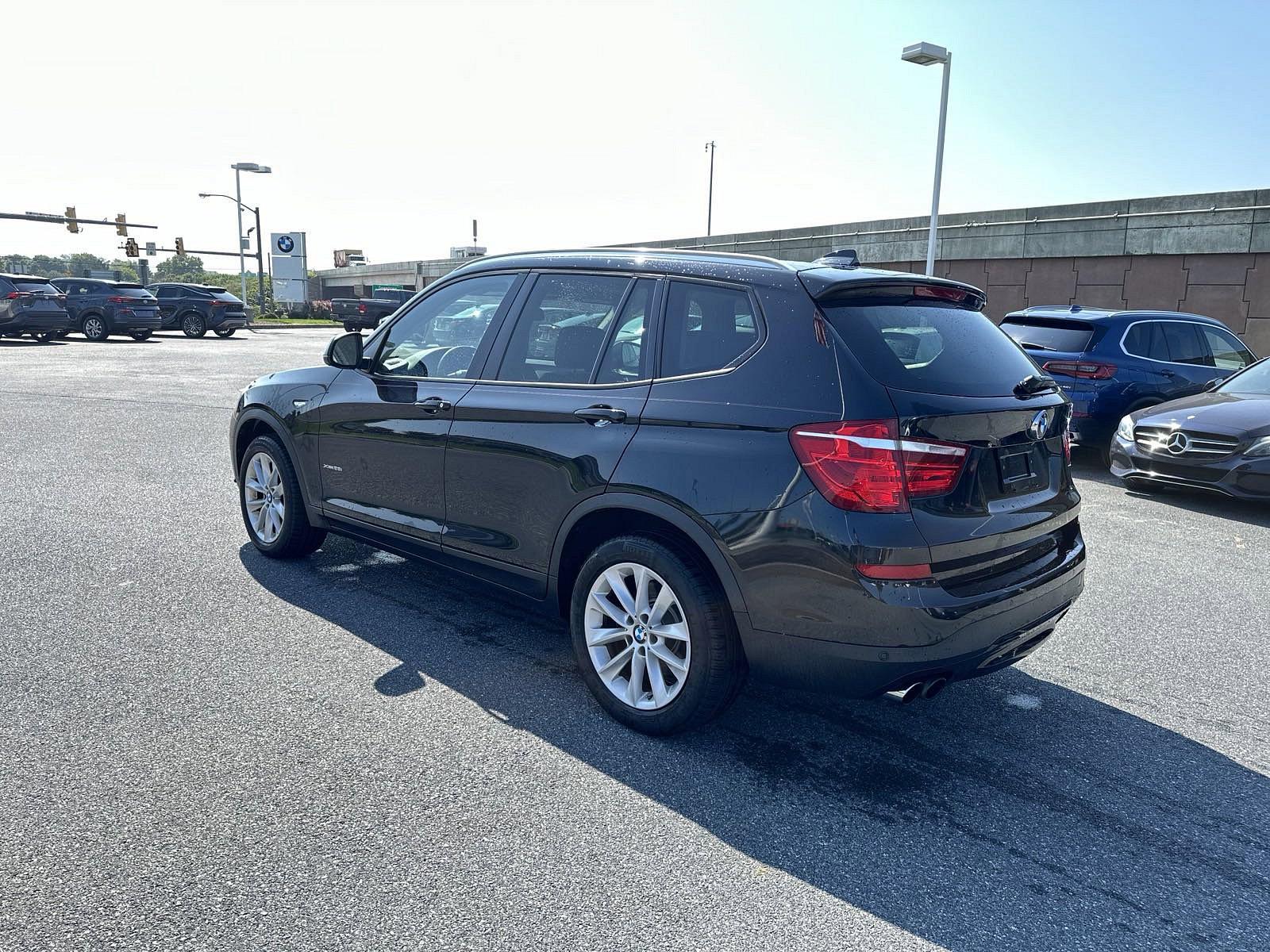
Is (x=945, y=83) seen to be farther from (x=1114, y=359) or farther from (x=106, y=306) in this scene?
(x=106, y=306)

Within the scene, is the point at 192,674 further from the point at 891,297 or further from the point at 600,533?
the point at 891,297

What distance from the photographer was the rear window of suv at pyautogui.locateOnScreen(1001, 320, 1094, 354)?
9.80 meters

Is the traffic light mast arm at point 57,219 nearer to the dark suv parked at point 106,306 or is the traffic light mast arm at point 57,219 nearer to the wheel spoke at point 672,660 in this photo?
the dark suv parked at point 106,306

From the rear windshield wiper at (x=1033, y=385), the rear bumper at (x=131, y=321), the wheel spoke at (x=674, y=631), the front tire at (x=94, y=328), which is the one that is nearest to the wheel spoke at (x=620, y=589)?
the wheel spoke at (x=674, y=631)

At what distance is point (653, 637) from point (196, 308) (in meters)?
32.9

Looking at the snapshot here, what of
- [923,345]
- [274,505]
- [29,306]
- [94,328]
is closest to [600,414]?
[923,345]

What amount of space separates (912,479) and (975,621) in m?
0.53

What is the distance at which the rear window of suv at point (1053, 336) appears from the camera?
980 centimetres

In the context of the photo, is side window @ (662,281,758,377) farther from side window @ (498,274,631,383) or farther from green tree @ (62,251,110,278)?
green tree @ (62,251,110,278)

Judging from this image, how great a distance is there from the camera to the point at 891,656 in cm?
296

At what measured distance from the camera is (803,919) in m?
2.51

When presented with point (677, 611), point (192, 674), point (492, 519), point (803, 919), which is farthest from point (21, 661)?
point (803, 919)

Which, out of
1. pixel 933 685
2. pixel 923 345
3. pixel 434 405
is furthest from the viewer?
pixel 434 405

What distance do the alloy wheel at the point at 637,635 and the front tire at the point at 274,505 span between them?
240cm
